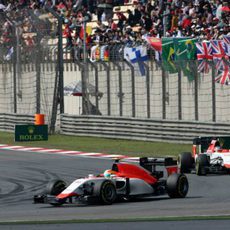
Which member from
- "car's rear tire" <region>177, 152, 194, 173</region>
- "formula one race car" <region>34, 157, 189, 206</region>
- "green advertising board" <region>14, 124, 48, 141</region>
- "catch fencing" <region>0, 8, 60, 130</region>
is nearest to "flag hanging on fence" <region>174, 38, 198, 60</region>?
"green advertising board" <region>14, 124, 48, 141</region>

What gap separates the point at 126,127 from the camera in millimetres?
33531

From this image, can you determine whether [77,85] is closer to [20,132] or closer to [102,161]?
[20,132]

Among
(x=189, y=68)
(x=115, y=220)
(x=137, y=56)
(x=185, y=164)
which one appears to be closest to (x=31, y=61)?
(x=137, y=56)

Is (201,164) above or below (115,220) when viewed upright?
above

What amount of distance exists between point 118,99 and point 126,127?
109cm

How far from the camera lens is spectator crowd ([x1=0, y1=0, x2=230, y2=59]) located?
32.3 m

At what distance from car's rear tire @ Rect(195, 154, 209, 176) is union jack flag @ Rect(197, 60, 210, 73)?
27.2 feet

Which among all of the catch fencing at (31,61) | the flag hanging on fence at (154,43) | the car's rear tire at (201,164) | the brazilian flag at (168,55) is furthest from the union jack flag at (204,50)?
the catch fencing at (31,61)

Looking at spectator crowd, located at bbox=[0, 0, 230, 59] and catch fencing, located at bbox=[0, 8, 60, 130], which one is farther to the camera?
catch fencing, located at bbox=[0, 8, 60, 130]

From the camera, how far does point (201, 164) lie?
22109 mm

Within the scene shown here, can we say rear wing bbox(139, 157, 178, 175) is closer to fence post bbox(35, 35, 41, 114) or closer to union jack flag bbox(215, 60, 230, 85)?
union jack flag bbox(215, 60, 230, 85)

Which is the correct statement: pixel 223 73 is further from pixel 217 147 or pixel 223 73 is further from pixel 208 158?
pixel 208 158

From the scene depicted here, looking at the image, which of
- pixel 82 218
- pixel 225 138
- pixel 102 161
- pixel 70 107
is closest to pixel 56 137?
pixel 70 107

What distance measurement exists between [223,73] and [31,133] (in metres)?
7.34
